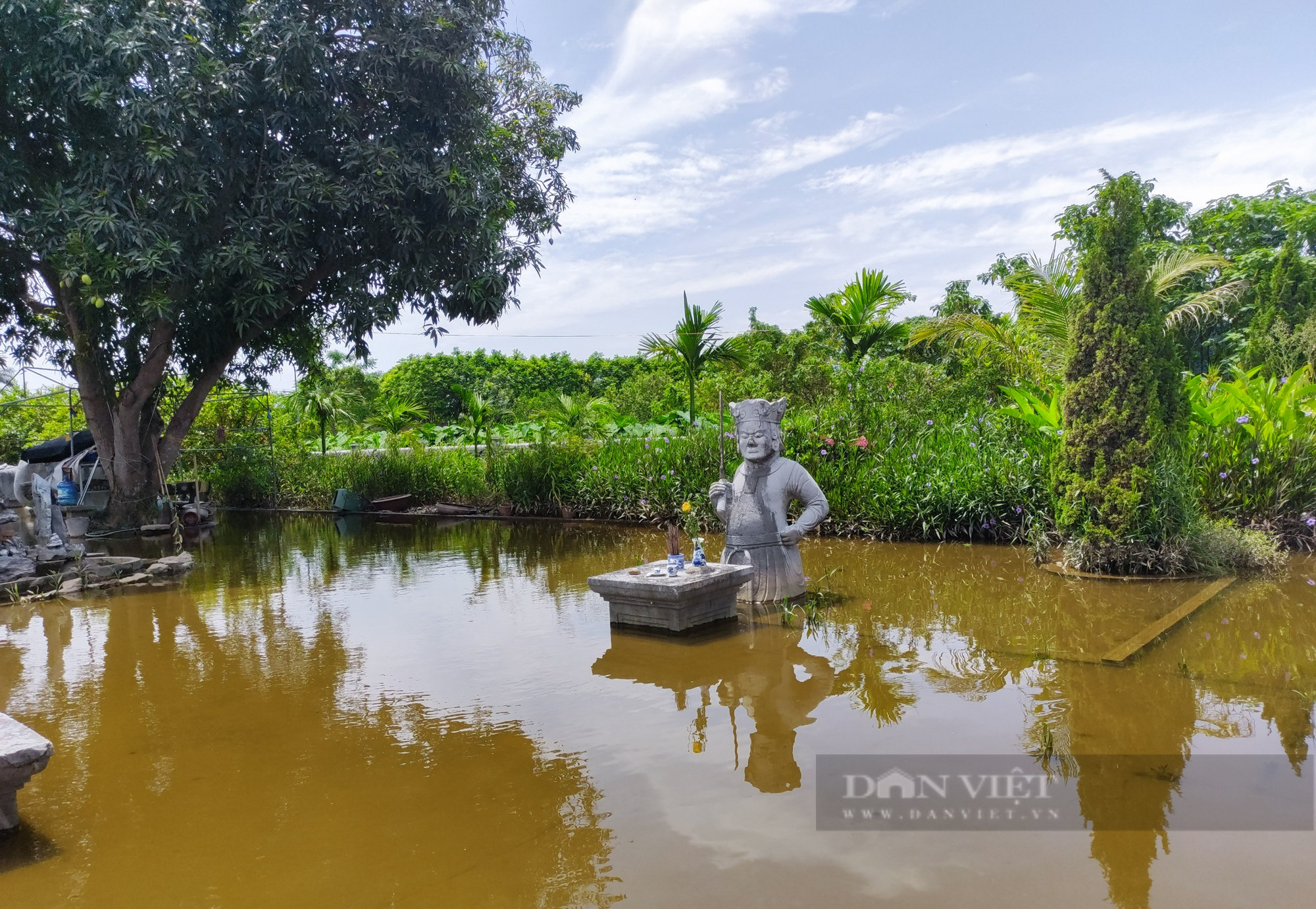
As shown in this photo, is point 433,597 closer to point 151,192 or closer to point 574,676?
point 574,676

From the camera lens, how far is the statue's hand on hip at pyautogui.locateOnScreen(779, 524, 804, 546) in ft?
20.6

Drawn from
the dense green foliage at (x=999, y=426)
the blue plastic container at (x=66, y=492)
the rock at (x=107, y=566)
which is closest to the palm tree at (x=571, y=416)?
the dense green foliage at (x=999, y=426)

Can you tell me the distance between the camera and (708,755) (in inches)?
149

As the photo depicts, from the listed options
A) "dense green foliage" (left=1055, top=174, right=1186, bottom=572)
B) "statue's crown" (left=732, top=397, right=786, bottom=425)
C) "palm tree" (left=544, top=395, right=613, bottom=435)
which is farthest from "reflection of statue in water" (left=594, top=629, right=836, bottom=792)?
"palm tree" (left=544, top=395, right=613, bottom=435)

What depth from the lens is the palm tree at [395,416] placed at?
2931 centimetres

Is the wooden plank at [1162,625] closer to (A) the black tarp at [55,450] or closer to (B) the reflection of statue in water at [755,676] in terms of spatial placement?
(B) the reflection of statue in water at [755,676]

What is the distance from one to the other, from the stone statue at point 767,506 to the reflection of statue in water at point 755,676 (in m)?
0.68

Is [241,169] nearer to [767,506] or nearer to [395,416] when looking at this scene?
[767,506]

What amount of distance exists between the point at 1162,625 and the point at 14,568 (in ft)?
34.5

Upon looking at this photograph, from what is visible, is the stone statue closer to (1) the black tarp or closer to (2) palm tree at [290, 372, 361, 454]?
(2) palm tree at [290, 372, 361, 454]

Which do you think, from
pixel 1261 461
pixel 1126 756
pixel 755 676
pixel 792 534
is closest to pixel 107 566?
pixel 792 534

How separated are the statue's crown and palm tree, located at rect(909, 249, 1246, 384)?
6.17m

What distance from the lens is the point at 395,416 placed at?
29.3 meters

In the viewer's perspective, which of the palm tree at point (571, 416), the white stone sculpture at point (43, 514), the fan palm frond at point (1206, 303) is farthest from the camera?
the palm tree at point (571, 416)
